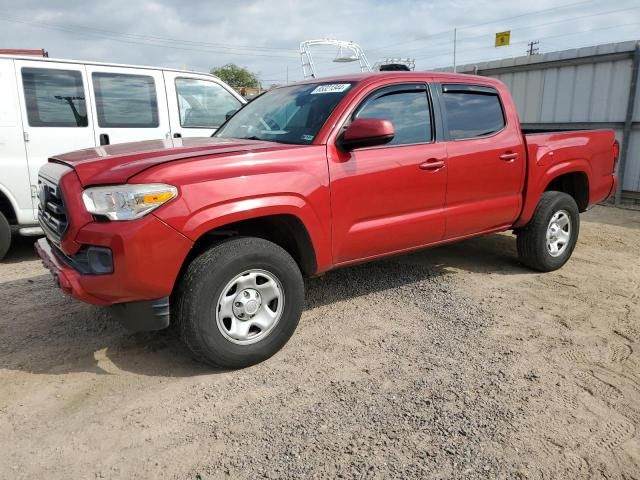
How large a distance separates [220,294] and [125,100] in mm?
4075

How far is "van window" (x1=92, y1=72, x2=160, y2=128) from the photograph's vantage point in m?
5.89

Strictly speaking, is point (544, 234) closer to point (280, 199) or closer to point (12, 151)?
point (280, 199)

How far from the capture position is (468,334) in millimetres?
3639

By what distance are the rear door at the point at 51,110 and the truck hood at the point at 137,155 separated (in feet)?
8.01

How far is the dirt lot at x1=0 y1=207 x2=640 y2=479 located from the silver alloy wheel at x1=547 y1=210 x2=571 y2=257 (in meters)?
0.66

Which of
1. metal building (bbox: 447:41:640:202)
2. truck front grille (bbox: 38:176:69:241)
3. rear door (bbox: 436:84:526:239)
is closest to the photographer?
truck front grille (bbox: 38:176:69:241)

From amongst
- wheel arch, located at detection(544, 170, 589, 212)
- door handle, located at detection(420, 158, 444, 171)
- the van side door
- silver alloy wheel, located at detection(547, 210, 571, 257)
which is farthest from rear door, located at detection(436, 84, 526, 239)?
the van side door

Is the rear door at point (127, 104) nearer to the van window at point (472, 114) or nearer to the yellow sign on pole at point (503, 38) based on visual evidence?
the van window at point (472, 114)

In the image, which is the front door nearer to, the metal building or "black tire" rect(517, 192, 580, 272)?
"black tire" rect(517, 192, 580, 272)

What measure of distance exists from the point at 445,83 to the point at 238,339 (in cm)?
263

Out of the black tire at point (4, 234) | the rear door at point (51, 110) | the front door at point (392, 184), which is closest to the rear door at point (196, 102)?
the rear door at point (51, 110)

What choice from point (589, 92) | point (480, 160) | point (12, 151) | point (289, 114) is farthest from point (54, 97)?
point (589, 92)

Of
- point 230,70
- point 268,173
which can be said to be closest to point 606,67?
point 268,173

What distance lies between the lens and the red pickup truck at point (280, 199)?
2734mm
